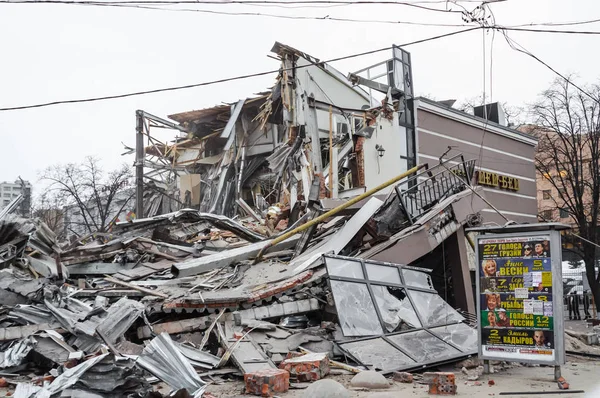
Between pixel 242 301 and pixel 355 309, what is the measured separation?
6.20ft

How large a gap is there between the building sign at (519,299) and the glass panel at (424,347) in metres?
0.85

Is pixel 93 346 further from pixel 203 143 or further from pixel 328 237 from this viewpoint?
pixel 203 143

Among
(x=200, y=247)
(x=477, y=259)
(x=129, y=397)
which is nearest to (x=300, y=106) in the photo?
(x=200, y=247)

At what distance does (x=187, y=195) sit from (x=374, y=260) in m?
18.3

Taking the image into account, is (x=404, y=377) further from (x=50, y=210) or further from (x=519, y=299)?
(x=50, y=210)

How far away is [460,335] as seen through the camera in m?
9.81

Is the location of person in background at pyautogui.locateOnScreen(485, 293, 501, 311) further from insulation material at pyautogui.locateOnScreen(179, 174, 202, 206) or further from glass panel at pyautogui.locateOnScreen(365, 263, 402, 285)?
insulation material at pyautogui.locateOnScreen(179, 174, 202, 206)

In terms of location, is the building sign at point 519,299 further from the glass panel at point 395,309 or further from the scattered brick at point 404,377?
the glass panel at point 395,309

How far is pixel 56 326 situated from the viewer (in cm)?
851

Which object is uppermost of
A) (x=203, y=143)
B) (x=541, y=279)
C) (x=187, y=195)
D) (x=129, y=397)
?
(x=203, y=143)

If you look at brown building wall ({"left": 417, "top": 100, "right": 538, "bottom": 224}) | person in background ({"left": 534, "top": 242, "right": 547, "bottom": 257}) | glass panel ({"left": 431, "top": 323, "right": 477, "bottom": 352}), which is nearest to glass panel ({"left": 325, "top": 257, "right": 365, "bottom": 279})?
glass panel ({"left": 431, "top": 323, "right": 477, "bottom": 352})

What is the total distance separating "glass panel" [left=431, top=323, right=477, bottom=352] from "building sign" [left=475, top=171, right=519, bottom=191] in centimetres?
1422

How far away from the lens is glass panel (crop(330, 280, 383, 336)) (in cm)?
898

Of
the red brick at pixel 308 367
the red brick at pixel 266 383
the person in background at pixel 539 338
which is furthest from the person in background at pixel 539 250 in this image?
the red brick at pixel 266 383
